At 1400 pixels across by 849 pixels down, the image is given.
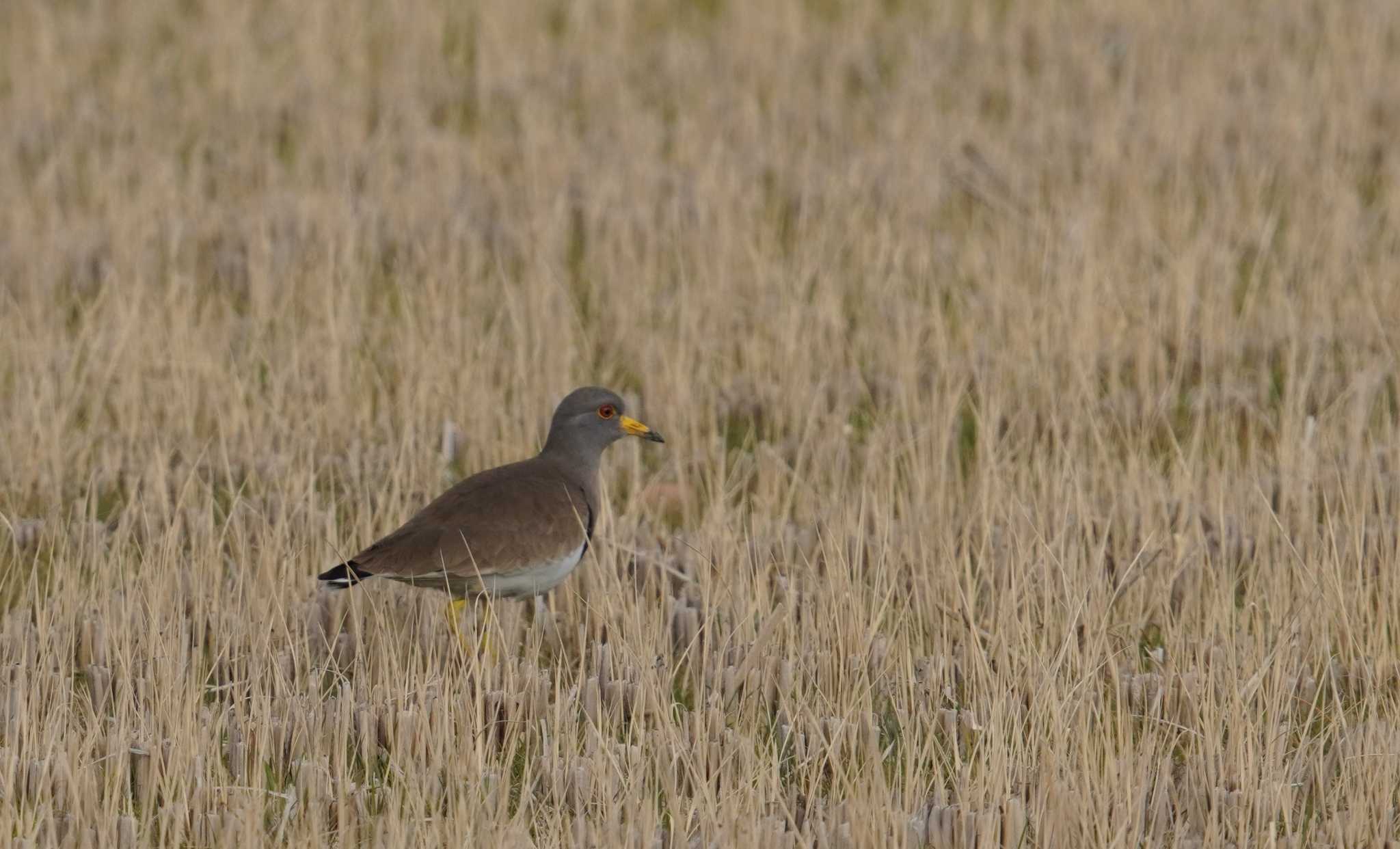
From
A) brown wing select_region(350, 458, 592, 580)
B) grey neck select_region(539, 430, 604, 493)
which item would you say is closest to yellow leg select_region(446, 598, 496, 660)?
brown wing select_region(350, 458, 592, 580)

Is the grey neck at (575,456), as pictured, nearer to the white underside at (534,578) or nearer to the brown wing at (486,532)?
the brown wing at (486,532)

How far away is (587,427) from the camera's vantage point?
6.92m

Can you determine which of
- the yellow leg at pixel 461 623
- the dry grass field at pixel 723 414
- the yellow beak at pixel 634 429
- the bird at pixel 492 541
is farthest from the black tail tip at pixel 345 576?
the yellow beak at pixel 634 429

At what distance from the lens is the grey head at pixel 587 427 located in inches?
272

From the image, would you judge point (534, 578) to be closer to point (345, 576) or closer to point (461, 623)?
A: point (461, 623)

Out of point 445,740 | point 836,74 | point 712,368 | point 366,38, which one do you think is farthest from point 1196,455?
point 366,38

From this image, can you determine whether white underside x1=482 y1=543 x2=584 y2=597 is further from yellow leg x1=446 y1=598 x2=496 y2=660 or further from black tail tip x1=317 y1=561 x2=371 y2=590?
black tail tip x1=317 y1=561 x2=371 y2=590

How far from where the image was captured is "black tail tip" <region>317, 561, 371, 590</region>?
5.83 meters

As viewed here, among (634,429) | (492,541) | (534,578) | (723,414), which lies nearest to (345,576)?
(492,541)

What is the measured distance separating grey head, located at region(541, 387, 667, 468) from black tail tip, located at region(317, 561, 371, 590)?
1.17 m

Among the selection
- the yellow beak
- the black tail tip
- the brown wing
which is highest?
the yellow beak

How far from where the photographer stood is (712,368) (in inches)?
361

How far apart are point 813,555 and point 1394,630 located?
1981mm

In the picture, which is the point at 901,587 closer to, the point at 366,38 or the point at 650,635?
the point at 650,635
